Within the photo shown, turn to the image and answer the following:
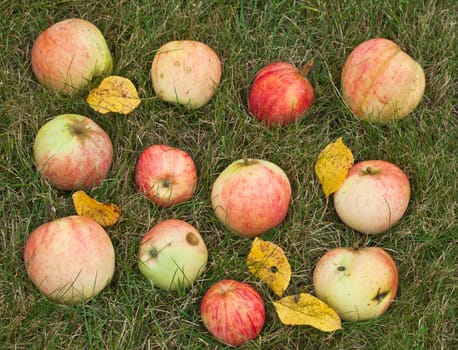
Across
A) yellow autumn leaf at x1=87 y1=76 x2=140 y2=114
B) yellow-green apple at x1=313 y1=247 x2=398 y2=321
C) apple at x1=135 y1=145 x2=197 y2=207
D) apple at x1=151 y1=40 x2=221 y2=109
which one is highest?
apple at x1=151 y1=40 x2=221 y2=109

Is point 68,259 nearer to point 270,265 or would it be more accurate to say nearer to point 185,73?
point 270,265

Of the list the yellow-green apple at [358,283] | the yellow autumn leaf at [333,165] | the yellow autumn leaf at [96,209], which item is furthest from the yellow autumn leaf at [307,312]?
the yellow autumn leaf at [96,209]

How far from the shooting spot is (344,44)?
4035 mm

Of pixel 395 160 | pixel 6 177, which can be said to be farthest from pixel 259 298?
pixel 6 177

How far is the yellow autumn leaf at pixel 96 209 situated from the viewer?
336 cm

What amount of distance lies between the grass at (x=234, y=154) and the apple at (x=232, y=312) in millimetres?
65

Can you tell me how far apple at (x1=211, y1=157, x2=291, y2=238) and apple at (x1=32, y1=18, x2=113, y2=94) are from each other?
0.78m

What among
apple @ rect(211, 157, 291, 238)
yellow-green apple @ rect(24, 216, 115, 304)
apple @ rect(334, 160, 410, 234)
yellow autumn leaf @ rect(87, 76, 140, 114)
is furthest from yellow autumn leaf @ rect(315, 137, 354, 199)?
yellow-green apple @ rect(24, 216, 115, 304)

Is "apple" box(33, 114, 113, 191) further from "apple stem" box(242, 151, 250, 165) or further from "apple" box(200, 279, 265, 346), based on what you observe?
"apple" box(200, 279, 265, 346)

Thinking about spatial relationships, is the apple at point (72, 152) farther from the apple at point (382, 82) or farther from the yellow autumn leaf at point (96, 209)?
the apple at point (382, 82)

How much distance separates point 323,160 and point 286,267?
54 centimetres

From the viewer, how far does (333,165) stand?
355cm

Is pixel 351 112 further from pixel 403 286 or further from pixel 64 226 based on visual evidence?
pixel 64 226

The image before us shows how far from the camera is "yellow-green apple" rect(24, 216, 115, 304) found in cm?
311
